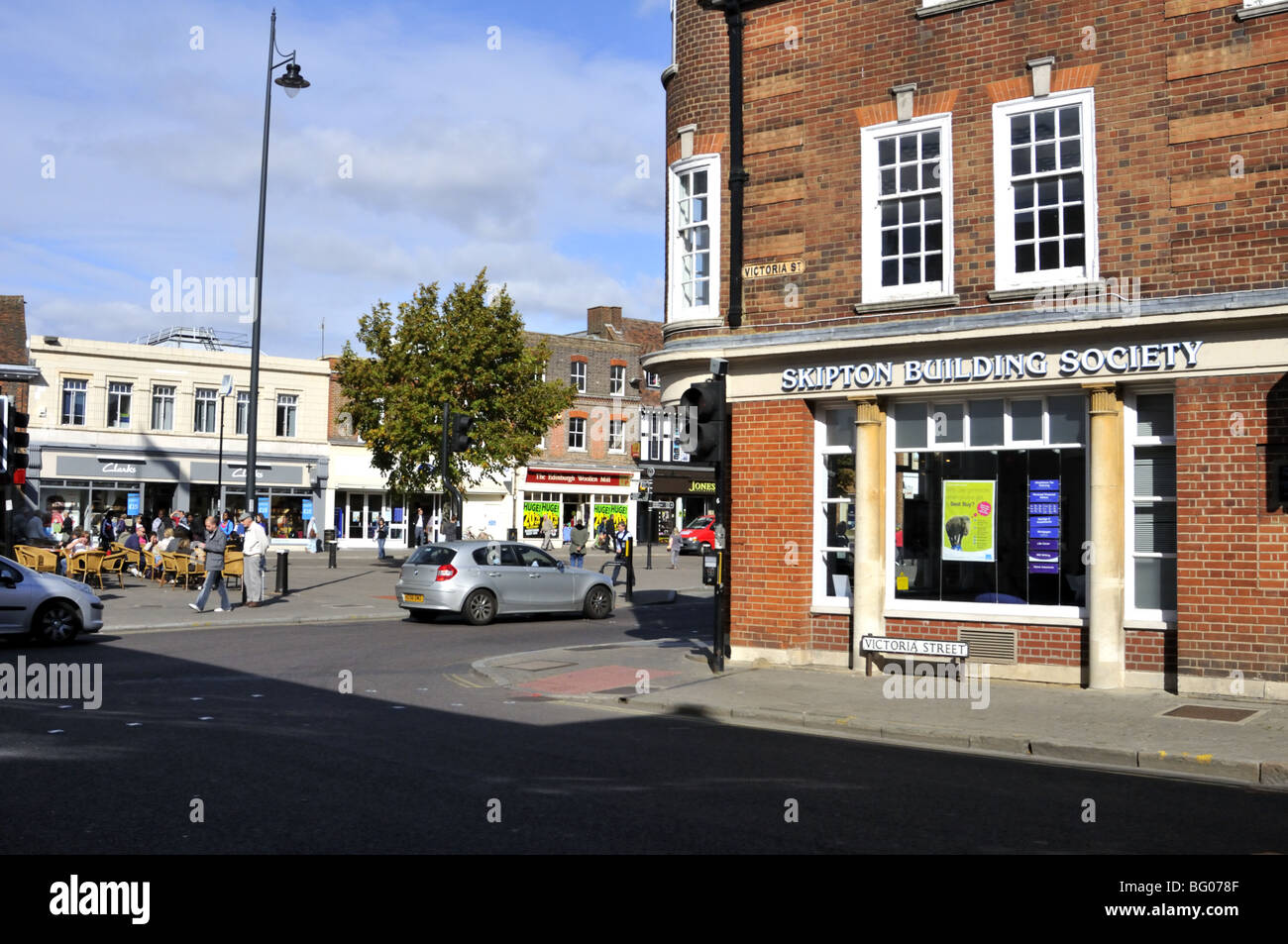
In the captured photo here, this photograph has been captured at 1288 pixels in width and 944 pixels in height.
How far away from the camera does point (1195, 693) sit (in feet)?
39.2

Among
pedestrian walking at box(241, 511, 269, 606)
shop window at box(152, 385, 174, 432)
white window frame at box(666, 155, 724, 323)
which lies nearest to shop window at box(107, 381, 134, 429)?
shop window at box(152, 385, 174, 432)

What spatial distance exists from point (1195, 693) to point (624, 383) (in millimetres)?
50600

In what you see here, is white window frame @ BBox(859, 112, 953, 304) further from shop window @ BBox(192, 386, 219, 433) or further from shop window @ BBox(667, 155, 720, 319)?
shop window @ BBox(192, 386, 219, 433)

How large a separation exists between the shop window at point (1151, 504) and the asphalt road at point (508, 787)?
4.03 meters

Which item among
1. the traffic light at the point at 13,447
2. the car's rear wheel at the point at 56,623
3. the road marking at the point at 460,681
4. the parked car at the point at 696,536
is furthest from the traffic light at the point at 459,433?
the parked car at the point at 696,536

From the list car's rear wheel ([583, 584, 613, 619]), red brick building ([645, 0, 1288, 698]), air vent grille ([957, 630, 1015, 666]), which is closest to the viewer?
red brick building ([645, 0, 1288, 698])

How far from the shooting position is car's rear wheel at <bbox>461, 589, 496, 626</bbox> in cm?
2045

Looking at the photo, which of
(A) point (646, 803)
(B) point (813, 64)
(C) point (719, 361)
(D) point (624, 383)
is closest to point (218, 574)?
(C) point (719, 361)

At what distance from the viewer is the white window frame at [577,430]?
194 feet

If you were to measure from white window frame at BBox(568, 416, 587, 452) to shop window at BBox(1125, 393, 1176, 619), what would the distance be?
4700 cm

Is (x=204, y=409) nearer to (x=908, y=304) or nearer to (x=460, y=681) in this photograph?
(x=460, y=681)

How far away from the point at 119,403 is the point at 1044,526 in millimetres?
41695

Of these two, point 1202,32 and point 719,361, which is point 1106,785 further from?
point 1202,32

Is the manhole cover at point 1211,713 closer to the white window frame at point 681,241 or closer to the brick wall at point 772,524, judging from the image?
the brick wall at point 772,524
